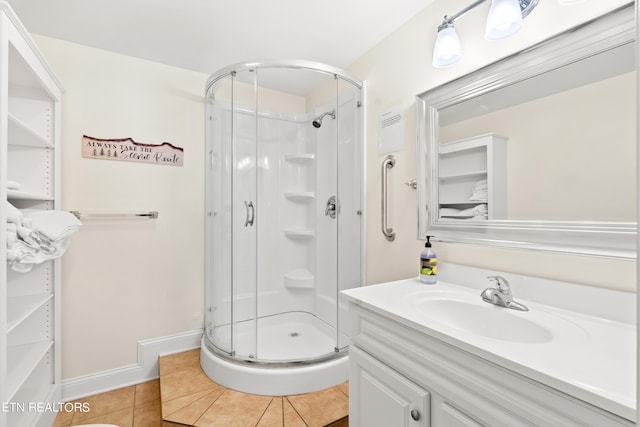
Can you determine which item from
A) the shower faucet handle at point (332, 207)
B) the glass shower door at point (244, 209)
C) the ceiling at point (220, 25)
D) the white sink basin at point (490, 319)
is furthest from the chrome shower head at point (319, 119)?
the white sink basin at point (490, 319)

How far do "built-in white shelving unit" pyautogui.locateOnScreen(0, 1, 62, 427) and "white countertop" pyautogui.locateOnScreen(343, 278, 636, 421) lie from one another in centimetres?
165

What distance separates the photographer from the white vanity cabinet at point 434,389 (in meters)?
0.63

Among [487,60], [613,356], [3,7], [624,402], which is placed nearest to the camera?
[624,402]

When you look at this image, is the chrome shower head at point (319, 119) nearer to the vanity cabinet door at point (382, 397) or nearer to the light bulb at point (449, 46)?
the light bulb at point (449, 46)

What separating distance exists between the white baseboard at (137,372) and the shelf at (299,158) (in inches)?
61.9

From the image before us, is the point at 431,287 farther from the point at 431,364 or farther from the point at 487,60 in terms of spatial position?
the point at 487,60

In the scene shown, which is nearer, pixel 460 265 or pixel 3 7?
pixel 3 7

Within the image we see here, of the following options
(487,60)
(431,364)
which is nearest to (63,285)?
(431,364)

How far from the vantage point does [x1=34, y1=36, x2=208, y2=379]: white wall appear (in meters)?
1.88

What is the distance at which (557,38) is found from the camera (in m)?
1.06

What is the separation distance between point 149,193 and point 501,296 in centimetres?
223

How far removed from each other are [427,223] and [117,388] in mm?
2313

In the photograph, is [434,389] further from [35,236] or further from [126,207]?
[126,207]

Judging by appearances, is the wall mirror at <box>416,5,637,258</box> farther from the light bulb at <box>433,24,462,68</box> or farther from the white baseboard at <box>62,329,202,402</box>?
the white baseboard at <box>62,329,202,402</box>
